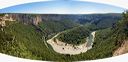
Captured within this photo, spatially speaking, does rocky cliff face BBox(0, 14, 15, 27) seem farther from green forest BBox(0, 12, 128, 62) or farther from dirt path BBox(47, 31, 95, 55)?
dirt path BBox(47, 31, 95, 55)

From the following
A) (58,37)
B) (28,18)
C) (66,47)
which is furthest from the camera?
(28,18)

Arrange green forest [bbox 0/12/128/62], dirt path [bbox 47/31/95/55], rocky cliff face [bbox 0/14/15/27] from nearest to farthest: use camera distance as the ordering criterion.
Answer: green forest [bbox 0/12/128/62]
dirt path [bbox 47/31/95/55]
rocky cliff face [bbox 0/14/15/27]

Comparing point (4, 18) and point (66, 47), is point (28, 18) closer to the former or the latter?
point (4, 18)

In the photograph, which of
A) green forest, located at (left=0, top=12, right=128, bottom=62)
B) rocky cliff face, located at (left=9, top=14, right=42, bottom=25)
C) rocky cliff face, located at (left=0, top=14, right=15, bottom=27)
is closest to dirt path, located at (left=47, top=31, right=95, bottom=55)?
green forest, located at (left=0, top=12, right=128, bottom=62)

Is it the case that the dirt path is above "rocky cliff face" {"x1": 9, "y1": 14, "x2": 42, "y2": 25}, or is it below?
below

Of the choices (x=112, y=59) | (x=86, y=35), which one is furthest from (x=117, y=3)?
→ (x=112, y=59)

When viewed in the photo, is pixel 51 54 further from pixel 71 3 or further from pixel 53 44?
pixel 71 3

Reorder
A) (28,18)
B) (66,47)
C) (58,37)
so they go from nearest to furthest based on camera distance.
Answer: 1. (66,47)
2. (58,37)
3. (28,18)

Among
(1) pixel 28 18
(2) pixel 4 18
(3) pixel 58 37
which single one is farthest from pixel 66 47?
(2) pixel 4 18

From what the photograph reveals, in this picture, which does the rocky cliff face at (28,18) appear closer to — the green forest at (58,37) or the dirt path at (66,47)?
the green forest at (58,37)
